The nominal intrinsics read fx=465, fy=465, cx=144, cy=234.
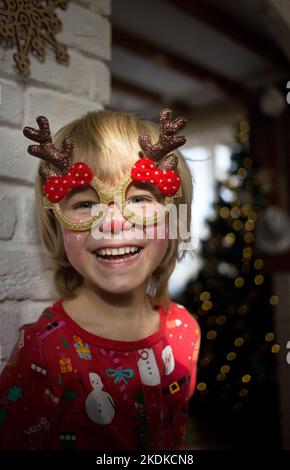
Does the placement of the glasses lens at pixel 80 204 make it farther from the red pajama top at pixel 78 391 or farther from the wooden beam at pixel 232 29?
the wooden beam at pixel 232 29

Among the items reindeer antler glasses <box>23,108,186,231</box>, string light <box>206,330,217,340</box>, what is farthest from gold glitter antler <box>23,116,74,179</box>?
string light <box>206,330,217,340</box>

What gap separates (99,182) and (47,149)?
0.11 m

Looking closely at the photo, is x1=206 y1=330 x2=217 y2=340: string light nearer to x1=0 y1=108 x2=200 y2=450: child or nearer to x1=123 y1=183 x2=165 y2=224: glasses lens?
x1=0 y1=108 x2=200 y2=450: child

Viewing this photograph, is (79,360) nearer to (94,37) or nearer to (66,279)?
(66,279)

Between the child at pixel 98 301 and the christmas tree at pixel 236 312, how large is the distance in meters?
0.76

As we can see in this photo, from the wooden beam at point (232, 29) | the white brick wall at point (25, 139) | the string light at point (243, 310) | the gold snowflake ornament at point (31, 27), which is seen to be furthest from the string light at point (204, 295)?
the gold snowflake ornament at point (31, 27)

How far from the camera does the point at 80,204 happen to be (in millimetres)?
812

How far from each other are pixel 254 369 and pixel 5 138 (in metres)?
1.94

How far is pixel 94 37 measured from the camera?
1112mm

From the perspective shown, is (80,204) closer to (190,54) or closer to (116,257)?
(116,257)

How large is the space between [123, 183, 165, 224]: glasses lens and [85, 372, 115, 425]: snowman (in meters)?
0.30

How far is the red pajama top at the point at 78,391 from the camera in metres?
0.81

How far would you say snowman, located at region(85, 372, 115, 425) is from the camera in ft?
2.72

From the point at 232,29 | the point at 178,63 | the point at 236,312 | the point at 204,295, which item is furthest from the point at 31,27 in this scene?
the point at 178,63
